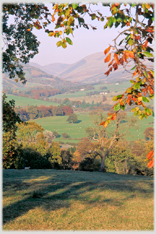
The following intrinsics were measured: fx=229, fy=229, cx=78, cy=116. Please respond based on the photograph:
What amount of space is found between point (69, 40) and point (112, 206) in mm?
6024

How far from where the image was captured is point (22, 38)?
8.95 m

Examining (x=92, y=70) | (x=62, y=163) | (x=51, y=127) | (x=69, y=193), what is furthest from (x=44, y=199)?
(x=92, y=70)

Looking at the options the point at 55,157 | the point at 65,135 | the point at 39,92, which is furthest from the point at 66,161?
the point at 39,92

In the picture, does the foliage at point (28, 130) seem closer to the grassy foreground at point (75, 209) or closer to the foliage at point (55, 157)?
the foliage at point (55, 157)

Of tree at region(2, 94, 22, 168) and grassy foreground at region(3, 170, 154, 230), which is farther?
tree at region(2, 94, 22, 168)

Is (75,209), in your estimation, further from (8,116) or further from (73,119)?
(73,119)

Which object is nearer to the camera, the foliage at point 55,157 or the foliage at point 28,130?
the foliage at point 55,157

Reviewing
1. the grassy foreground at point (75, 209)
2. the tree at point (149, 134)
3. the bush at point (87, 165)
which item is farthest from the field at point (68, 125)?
the grassy foreground at point (75, 209)

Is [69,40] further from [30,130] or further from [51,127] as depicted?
[51,127]

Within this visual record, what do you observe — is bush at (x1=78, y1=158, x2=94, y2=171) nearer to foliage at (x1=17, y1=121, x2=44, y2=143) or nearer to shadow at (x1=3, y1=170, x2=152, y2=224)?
foliage at (x1=17, y1=121, x2=44, y2=143)

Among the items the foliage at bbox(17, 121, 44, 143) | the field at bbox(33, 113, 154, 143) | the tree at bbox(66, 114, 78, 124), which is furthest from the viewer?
the tree at bbox(66, 114, 78, 124)

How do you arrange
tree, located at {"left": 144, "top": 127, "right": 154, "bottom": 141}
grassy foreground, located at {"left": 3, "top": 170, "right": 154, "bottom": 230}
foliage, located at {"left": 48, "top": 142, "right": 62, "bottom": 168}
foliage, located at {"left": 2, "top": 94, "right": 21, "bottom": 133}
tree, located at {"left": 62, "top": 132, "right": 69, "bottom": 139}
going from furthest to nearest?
tree, located at {"left": 62, "top": 132, "right": 69, "bottom": 139}, tree, located at {"left": 144, "top": 127, "right": 154, "bottom": 141}, foliage, located at {"left": 48, "top": 142, "right": 62, "bottom": 168}, foliage, located at {"left": 2, "top": 94, "right": 21, "bottom": 133}, grassy foreground, located at {"left": 3, "top": 170, "right": 154, "bottom": 230}

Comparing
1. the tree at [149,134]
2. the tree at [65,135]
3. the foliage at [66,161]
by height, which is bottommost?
the foliage at [66,161]


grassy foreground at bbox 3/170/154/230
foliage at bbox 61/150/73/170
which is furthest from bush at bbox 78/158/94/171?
grassy foreground at bbox 3/170/154/230
